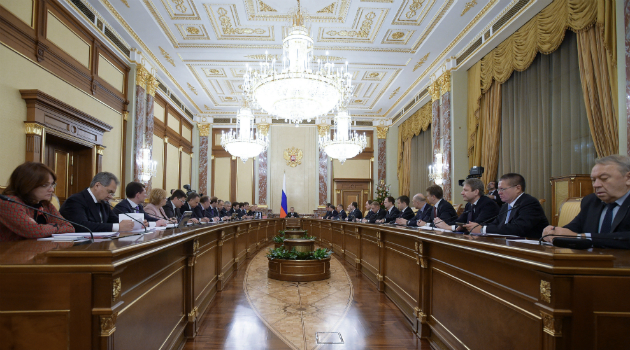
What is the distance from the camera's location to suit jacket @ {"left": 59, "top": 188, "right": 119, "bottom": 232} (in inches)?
117

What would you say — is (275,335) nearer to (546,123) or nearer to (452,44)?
(546,123)

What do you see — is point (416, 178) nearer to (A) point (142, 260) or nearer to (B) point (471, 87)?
(B) point (471, 87)

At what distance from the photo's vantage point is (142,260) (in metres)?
1.95

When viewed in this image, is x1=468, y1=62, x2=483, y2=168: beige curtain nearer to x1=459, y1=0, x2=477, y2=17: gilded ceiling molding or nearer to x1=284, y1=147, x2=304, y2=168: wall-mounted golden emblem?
x1=459, y1=0, x2=477, y2=17: gilded ceiling molding

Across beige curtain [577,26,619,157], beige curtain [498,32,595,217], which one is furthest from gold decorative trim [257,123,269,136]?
beige curtain [577,26,619,157]

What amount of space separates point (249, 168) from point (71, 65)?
29.1 feet

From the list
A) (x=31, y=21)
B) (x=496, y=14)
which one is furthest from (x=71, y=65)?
(x=496, y=14)

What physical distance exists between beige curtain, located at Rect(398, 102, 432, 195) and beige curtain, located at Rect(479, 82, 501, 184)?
10.6ft

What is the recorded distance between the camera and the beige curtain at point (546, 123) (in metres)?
5.64

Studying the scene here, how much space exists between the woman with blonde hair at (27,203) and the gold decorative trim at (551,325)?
274 centimetres

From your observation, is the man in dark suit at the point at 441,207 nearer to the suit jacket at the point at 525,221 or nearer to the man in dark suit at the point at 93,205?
the suit jacket at the point at 525,221

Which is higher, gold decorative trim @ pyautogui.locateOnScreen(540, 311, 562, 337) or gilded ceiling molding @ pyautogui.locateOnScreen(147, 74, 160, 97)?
gilded ceiling molding @ pyautogui.locateOnScreen(147, 74, 160, 97)

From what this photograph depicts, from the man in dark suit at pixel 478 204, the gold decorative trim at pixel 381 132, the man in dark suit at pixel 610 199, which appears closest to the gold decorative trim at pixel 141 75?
the man in dark suit at pixel 478 204

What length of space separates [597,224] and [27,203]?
3.74m
